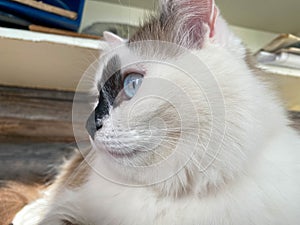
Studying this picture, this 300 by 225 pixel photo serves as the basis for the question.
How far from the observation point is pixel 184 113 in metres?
0.61

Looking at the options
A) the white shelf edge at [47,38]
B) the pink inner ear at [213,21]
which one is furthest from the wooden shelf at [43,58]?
the pink inner ear at [213,21]

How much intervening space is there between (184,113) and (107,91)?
15 cm

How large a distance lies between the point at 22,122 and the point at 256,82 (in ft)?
2.62

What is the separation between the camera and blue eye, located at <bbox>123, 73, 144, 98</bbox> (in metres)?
0.64

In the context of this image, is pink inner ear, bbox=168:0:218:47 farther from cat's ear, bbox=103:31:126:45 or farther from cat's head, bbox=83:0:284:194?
cat's ear, bbox=103:31:126:45

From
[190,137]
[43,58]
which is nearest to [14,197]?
[43,58]

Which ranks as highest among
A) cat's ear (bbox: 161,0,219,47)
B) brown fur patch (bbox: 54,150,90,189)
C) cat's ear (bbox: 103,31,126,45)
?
cat's ear (bbox: 161,0,219,47)

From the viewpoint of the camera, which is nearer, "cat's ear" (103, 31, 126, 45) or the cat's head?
the cat's head

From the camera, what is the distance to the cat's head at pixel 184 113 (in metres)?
0.60

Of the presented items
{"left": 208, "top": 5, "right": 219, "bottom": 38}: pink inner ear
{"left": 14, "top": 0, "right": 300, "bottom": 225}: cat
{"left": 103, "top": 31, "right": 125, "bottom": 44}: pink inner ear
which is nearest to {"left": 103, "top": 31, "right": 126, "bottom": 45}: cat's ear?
{"left": 103, "top": 31, "right": 125, "bottom": 44}: pink inner ear

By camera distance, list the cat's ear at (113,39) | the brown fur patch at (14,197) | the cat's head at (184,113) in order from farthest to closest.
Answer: the brown fur patch at (14,197), the cat's ear at (113,39), the cat's head at (184,113)

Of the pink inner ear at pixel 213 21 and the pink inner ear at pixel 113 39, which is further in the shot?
the pink inner ear at pixel 113 39

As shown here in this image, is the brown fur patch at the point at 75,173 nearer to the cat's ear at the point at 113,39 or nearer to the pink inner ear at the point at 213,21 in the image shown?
the cat's ear at the point at 113,39

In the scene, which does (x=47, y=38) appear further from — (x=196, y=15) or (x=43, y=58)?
(x=196, y=15)
